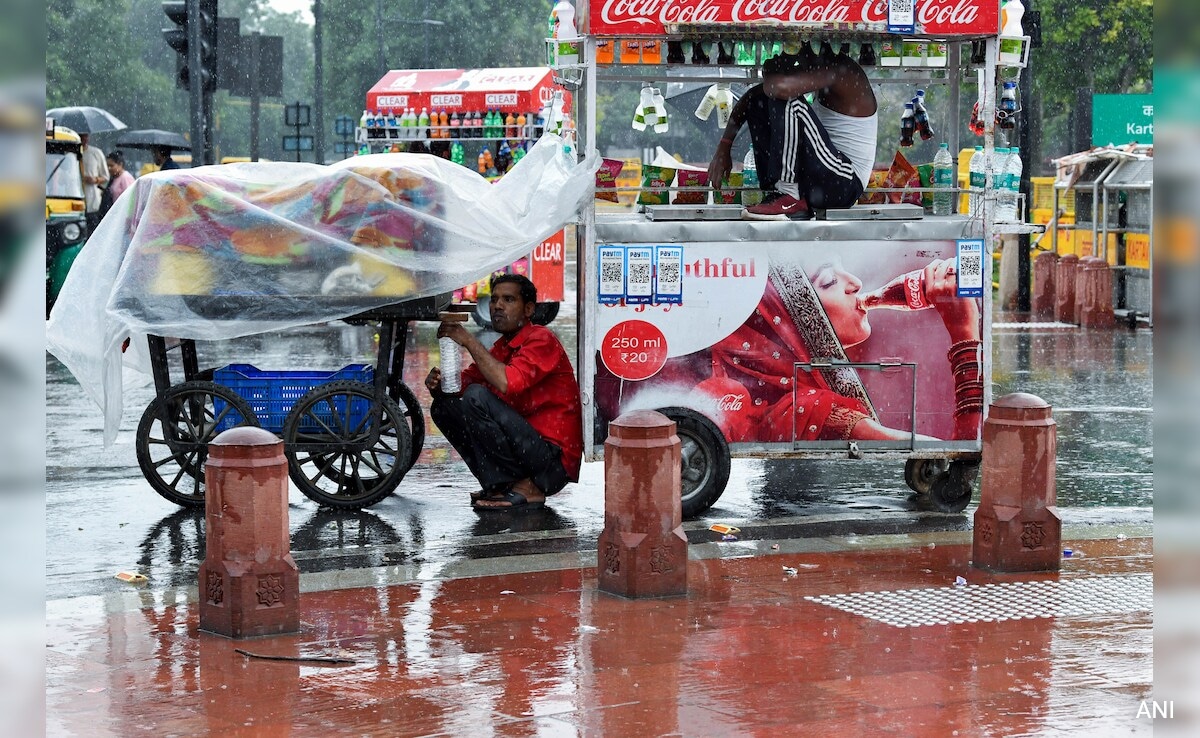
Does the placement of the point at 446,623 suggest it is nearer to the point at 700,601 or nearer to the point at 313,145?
the point at 700,601

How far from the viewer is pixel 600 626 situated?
6.33 m

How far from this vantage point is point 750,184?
9.59 metres

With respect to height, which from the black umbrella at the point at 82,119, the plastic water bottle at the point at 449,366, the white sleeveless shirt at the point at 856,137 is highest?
the black umbrella at the point at 82,119

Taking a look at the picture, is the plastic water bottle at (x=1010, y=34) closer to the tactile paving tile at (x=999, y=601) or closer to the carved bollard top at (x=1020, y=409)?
the carved bollard top at (x=1020, y=409)

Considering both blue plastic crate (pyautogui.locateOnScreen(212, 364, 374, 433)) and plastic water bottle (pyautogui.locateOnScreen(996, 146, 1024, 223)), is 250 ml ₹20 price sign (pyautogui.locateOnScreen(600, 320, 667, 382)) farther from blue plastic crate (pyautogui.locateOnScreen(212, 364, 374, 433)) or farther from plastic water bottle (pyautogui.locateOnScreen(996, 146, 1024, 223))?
plastic water bottle (pyautogui.locateOnScreen(996, 146, 1024, 223))

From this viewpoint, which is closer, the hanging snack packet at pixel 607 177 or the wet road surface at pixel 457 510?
the wet road surface at pixel 457 510

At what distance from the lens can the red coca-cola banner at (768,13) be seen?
8.18m

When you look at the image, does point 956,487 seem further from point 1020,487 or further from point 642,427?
point 642,427

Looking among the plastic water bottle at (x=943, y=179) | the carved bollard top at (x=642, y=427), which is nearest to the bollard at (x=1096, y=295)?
the plastic water bottle at (x=943, y=179)

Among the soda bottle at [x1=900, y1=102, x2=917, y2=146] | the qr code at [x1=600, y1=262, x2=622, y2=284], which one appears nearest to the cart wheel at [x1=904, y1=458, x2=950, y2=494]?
the soda bottle at [x1=900, y1=102, x2=917, y2=146]

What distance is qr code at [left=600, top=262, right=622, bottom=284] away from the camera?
27.3ft

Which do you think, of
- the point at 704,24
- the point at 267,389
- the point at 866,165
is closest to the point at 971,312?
the point at 866,165

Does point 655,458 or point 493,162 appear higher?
point 493,162

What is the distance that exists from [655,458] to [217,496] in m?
1.89
